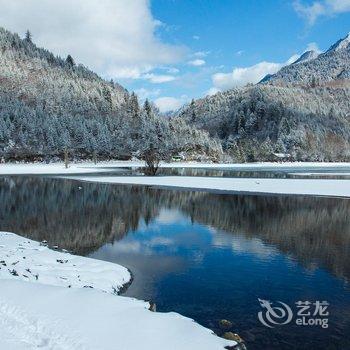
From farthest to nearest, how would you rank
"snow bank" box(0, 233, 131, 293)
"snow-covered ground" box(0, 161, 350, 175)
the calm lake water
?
1. "snow-covered ground" box(0, 161, 350, 175)
2. "snow bank" box(0, 233, 131, 293)
3. the calm lake water

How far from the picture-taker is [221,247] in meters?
23.6

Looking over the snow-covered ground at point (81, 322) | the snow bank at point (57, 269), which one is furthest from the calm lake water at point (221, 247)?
the snow-covered ground at point (81, 322)

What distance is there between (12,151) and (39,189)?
365ft

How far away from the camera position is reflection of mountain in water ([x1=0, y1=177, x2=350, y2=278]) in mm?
24141

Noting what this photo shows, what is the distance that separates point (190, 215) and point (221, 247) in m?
11.8

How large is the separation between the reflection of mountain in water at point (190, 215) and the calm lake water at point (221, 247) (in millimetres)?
80

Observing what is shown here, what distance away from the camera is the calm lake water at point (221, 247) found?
1406 cm

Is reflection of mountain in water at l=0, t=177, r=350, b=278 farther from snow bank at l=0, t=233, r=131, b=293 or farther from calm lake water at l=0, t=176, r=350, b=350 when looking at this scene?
snow bank at l=0, t=233, r=131, b=293

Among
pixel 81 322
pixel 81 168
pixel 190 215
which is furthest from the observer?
pixel 81 168

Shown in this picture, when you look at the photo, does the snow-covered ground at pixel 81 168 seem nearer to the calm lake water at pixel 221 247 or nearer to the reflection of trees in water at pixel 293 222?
the calm lake water at pixel 221 247

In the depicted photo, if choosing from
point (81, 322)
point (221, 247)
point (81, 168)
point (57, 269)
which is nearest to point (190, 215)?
point (221, 247)

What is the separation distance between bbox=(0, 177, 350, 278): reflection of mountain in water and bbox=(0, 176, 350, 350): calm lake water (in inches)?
3.1

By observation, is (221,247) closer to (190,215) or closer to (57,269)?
(57,269)

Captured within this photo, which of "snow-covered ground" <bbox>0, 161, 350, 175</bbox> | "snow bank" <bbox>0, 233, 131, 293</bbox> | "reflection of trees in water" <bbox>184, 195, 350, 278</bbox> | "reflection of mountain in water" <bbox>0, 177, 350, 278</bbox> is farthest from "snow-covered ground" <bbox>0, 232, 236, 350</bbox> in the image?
"snow-covered ground" <bbox>0, 161, 350, 175</bbox>
